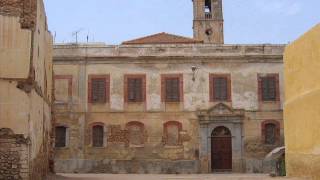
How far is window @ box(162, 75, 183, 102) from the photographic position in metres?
30.5

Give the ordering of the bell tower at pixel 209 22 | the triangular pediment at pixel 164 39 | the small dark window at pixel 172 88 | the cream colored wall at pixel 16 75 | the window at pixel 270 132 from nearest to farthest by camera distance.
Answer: the cream colored wall at pixel 16 75 < the window at pixel 270 132 < the small dark window at pixel 172 88 < the triangular pediment at pixel 164 39 < the bell tower at pixel 209 22

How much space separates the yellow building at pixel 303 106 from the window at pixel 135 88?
12548 millimetres

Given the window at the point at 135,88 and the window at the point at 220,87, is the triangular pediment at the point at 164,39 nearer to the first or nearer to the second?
the window at the point at 135,88

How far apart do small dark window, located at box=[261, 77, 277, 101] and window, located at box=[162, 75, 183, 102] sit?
4.61 metres

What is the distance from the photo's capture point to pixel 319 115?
1520 centimetres

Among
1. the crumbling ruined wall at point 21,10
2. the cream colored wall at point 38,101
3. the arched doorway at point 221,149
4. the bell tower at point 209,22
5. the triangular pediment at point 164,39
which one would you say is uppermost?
the bell tower at point 209,22

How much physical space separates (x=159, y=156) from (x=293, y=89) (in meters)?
13.1

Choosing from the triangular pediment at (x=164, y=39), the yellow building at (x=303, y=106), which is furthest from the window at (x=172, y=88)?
the yellow building at (x=303, y=106)

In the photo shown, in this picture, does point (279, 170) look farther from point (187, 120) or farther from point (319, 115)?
point (187, 120)

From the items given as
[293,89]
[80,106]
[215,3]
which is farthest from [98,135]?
[215,3]

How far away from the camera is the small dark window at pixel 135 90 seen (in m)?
30.4

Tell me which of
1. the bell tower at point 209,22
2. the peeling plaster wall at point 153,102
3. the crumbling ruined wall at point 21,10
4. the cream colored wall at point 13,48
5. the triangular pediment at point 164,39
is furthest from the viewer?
the bell tower at point 209,22

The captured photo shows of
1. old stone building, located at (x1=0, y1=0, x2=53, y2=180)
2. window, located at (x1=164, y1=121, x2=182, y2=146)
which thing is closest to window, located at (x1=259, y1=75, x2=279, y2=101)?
window, located at (x1=164, y1=121, x2=182, y2=146)

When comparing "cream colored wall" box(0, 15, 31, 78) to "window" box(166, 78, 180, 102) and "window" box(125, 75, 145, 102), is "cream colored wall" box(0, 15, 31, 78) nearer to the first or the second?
"window" box(125, 75, 145, 102)
